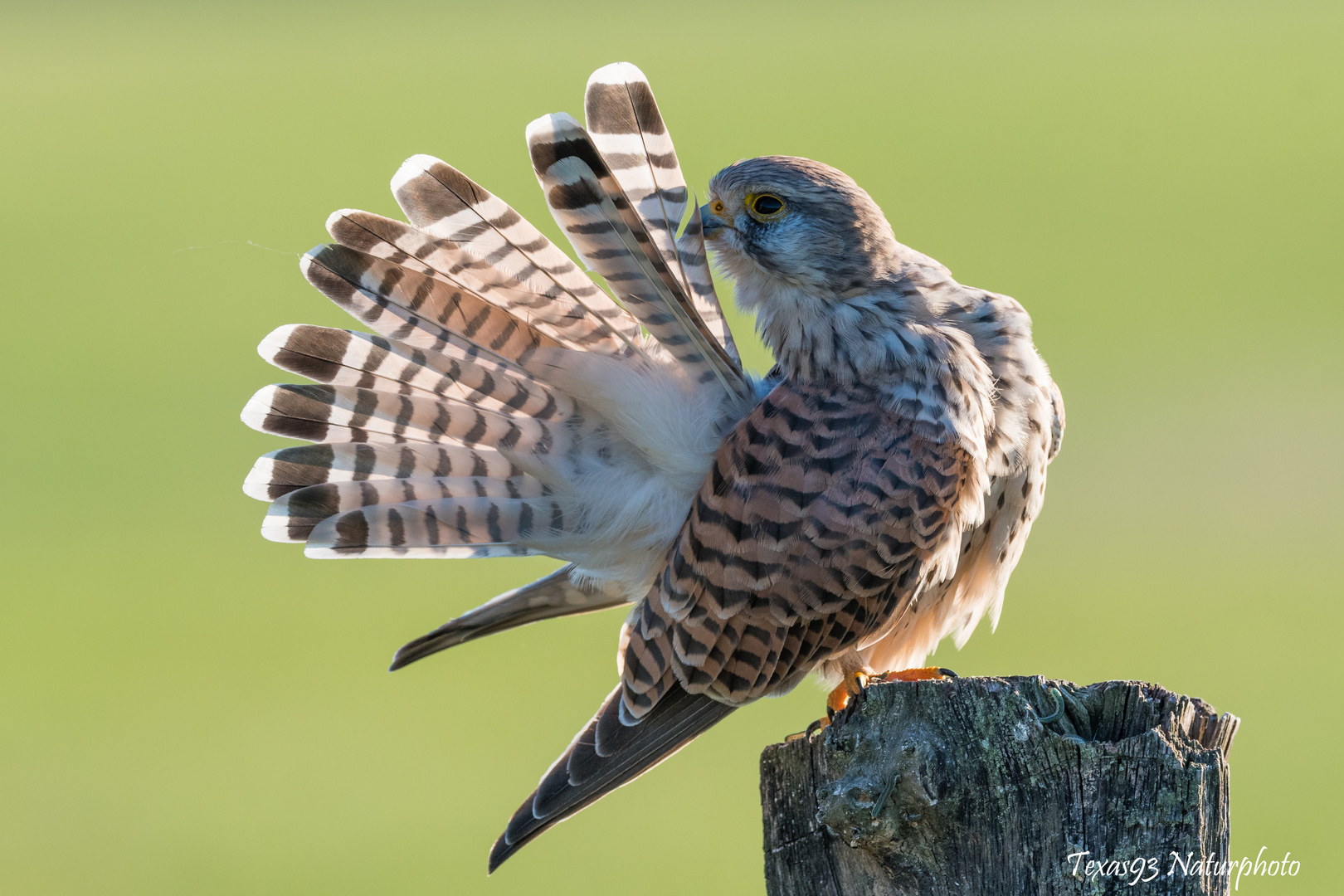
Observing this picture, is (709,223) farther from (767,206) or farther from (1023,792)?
(1023,792)

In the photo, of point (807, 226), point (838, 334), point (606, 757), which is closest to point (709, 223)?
point (807, 226)

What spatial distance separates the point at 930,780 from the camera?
228cm

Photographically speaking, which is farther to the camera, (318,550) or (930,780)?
(318,550)

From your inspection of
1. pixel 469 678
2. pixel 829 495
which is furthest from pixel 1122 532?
pixel 829 495

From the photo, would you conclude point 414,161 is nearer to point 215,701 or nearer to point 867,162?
point 215,701

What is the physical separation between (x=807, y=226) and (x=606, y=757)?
1.44 metres

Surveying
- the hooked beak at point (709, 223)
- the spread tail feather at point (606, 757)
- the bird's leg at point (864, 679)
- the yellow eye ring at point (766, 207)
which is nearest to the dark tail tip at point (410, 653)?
the spread tail feather at point (606, 757)

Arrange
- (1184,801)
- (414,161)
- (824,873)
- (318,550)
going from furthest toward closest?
(318,550), (414,161), (824,873), (1184,801)

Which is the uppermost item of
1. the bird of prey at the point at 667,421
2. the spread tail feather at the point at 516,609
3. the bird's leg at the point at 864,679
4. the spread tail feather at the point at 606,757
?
the bird of prey at the point at 667,421

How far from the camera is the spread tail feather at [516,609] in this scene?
3.60m

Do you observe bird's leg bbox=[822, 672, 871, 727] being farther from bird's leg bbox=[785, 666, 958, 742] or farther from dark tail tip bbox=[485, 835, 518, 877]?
dark tail tip bbox=[485, 835, 518, 877]

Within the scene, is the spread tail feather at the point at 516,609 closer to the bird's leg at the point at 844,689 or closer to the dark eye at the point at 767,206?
the bird's leg at the point at 844,689

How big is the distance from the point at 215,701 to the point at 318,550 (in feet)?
33.5

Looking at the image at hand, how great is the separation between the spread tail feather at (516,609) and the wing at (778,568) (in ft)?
1.57
